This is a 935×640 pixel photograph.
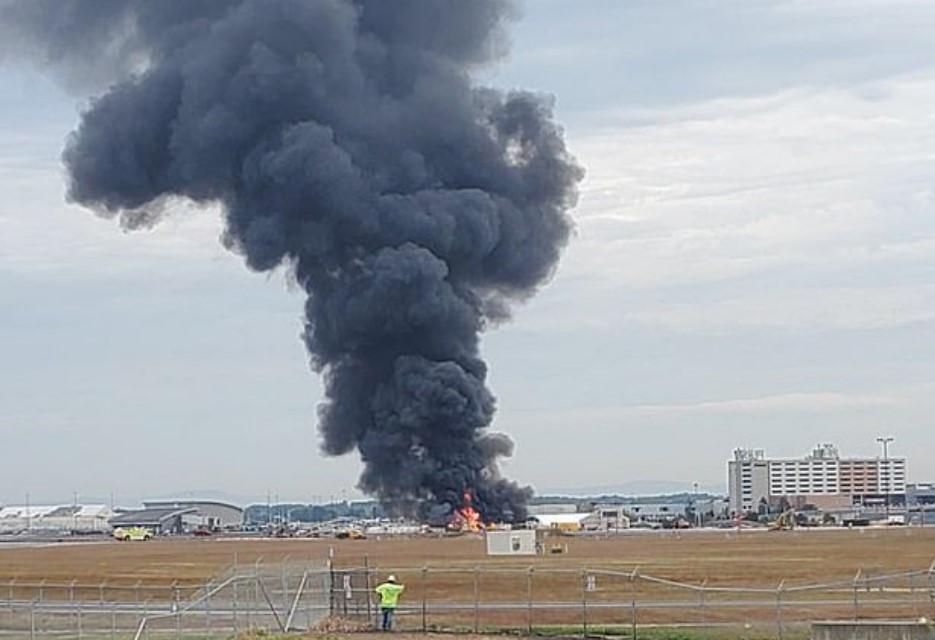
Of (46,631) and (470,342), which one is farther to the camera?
(470,342)

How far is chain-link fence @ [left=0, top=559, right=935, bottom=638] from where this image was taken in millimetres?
46656

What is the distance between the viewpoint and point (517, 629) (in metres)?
47.2

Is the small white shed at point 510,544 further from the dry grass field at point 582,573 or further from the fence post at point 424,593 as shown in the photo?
the fence post at point 424,593

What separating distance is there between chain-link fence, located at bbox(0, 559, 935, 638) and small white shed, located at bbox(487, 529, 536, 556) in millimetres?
29764

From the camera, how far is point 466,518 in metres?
124

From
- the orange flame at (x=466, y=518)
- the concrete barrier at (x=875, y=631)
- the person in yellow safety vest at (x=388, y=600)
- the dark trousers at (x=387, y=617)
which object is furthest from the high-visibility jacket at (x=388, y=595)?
Answer: the orange flame at (x=466, y=518)

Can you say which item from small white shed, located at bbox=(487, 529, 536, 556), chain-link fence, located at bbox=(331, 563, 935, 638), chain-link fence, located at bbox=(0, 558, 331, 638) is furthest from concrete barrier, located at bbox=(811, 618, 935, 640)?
small white shed, located at bbox=(487, 529, 536, 556)

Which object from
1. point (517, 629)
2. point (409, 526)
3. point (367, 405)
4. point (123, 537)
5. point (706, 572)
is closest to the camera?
point (517, 629)

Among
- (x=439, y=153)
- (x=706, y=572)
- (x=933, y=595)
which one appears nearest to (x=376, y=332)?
(x=439, y=153)

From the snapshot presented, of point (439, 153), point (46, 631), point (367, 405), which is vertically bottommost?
point (46, 631)

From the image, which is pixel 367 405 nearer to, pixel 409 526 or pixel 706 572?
pixel 409 526

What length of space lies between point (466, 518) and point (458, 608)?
70.2m

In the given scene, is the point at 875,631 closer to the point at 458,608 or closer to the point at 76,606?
the point at 458,608

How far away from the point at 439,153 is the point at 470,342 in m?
14.0
